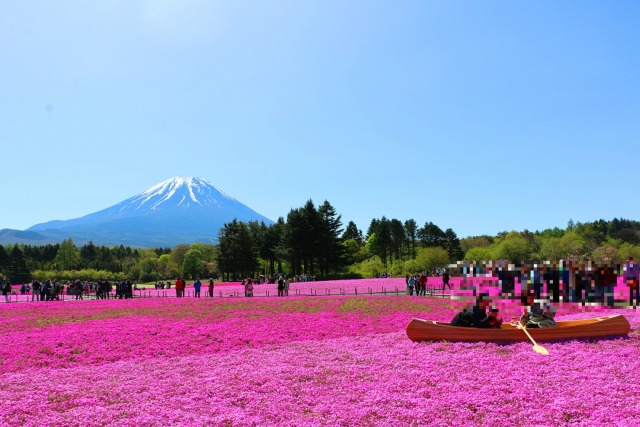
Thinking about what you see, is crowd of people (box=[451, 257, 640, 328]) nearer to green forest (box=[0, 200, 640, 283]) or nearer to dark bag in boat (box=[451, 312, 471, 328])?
dark bag in boat (box=[451, 312, 471, 328])

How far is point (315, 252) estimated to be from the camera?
236 feet

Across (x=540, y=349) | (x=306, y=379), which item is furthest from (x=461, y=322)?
(x=306, y=379)

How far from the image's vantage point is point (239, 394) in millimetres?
8781

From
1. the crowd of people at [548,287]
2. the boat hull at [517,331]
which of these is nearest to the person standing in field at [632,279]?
the crowd of people at [548,287]

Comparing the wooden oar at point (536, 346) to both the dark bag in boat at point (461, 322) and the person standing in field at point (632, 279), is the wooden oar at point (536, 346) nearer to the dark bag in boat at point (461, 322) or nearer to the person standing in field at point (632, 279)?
the dark bag in boat at point (461, 322)

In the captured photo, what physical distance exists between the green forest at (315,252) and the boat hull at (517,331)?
103 ft

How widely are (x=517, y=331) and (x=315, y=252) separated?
Answer: 6032 cm

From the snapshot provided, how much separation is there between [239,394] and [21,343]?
10.0m

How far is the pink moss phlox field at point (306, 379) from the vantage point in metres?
7.47

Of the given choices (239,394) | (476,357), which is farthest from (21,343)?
(476,357)

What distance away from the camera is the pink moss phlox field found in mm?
7469

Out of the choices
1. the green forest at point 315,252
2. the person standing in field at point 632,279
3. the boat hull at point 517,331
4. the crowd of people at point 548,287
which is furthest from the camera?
the green forest at point 315,252

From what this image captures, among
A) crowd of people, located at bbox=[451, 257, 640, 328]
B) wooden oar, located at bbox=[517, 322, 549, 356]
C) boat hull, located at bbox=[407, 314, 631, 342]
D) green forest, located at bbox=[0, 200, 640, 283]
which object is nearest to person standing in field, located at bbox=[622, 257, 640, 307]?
crowd of people, located at bbox=[451, 257, 640, 328]

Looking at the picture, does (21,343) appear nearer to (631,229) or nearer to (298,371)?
(298,371)
